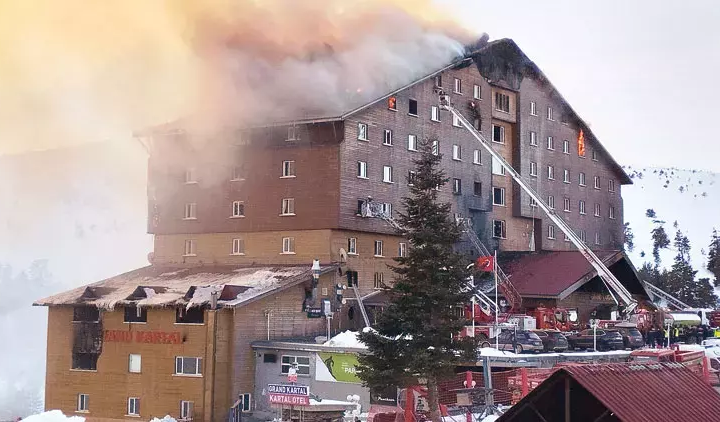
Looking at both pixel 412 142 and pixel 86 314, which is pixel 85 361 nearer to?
pixel 86 314

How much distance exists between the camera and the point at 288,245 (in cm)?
5222

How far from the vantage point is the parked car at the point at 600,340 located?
46.6m

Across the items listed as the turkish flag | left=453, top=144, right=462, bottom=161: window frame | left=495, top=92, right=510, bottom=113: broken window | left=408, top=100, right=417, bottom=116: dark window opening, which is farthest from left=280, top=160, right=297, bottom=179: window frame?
left=495, top=92, right=510, bottom=113: broken window

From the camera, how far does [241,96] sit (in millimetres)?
53500

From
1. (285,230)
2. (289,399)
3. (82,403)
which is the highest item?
(285,230)

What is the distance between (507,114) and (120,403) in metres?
33.4

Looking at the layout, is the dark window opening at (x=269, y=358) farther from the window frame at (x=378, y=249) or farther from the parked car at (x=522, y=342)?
the parked car at (x=522, y=342)

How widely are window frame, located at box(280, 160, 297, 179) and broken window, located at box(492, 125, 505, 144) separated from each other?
17165mm

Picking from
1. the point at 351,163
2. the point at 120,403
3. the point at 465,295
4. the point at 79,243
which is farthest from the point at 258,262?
the point at 79,243

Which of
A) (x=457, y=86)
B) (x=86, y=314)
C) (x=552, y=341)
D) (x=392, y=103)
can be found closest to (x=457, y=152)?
(x=457, y=86)

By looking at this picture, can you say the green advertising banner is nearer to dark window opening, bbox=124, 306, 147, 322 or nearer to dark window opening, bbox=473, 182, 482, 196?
dark window opening, bbox=124, 306, 147, 322

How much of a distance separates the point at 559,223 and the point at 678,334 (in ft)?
34.1

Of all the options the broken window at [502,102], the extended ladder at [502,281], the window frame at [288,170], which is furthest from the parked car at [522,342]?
Answer: the broken window at [502,102]

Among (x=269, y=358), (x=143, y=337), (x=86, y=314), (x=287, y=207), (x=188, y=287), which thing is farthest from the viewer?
(x=287, y=207)
